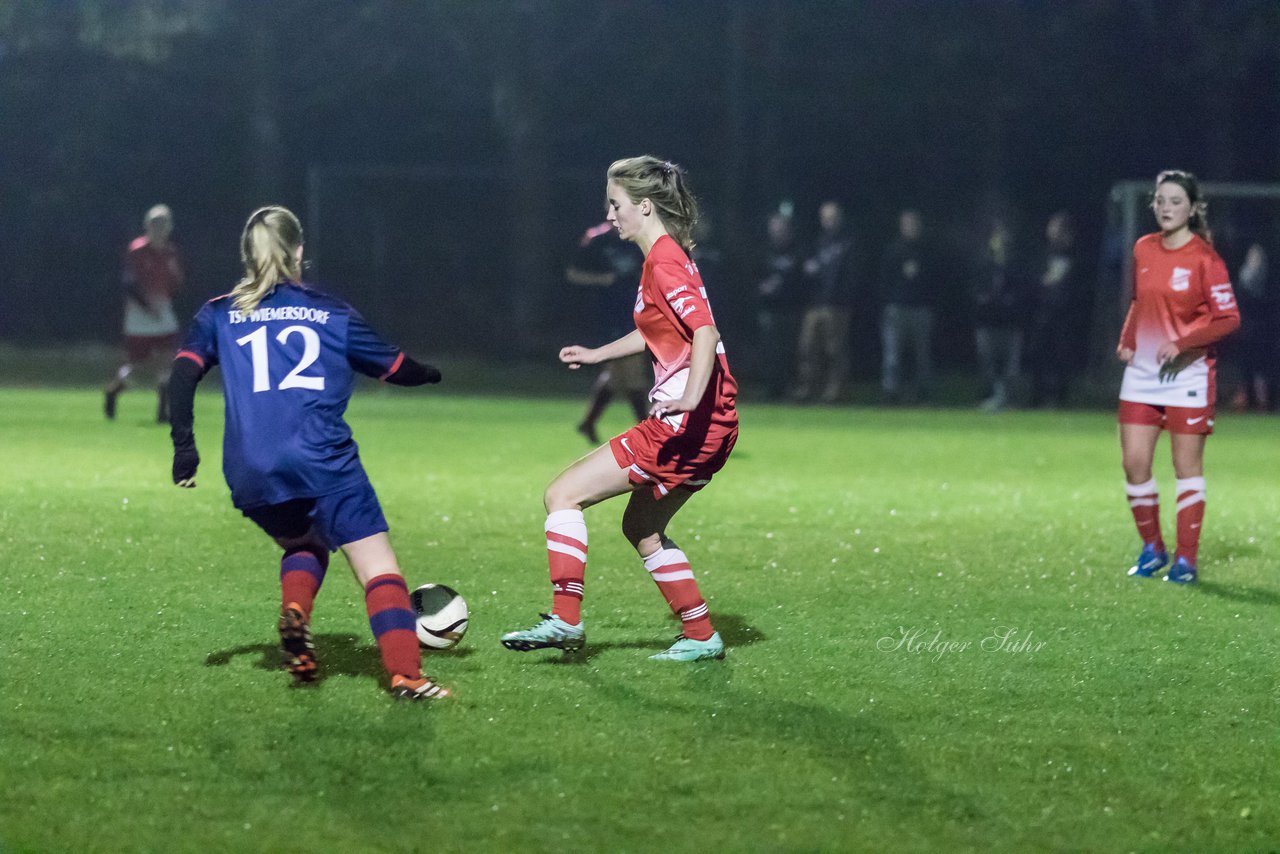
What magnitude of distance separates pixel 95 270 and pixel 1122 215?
16.1 meters

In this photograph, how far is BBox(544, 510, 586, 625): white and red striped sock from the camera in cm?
651

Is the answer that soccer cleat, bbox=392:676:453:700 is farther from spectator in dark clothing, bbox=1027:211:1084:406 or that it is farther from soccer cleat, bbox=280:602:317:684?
spectator in dark clothing, bbox=1027:211:1084:406

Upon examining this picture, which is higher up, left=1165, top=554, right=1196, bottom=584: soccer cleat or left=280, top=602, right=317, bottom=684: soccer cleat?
left=280, top=602, right=317, bottom=684: soccer cleat

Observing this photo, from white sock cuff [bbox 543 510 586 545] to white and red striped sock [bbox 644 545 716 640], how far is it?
0.27 metres

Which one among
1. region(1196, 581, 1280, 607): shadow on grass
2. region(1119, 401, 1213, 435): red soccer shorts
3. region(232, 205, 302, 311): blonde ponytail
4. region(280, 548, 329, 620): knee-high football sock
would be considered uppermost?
region(232, 205, 302, 311): blonde ponytail

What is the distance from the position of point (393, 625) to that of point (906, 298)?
16.8 metres

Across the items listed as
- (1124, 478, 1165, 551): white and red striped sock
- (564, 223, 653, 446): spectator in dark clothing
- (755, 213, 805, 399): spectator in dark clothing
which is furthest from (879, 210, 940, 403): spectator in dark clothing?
(1124, 478, 1165, 551): white and red striped sock

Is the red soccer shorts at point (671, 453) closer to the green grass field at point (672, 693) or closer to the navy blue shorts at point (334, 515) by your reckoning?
the green grass field at point (672, 693)

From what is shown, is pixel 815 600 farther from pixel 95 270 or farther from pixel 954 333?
pixel 95 270

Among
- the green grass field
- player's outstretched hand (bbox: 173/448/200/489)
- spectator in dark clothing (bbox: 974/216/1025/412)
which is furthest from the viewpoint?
spectator in dark clothing (bbox: 974/216/1025/412)

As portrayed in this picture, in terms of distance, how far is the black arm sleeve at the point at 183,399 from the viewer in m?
5.98

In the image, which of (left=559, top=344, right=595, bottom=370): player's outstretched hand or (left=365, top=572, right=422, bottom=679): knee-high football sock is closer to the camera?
(left=365, top=572, right=422, bottom=679): knee-high football sock

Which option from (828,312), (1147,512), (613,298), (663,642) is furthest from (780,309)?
(663,642)

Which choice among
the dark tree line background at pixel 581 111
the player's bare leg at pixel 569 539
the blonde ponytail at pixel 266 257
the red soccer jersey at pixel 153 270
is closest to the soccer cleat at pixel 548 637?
the player's bare leg at pixel 569 539
